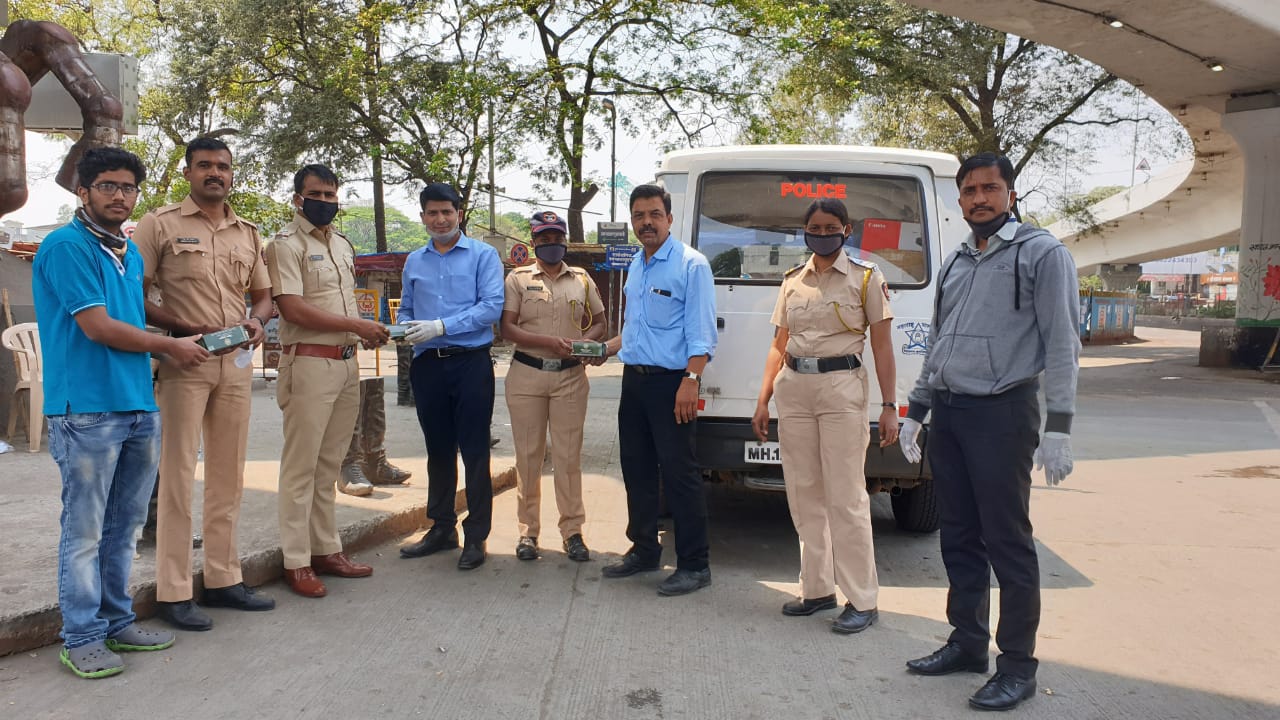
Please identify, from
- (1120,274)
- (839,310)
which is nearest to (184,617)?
(839,310)

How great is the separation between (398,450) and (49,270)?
4919mm

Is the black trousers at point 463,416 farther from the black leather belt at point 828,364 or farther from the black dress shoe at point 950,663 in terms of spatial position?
the black dress shoe at point 950,663

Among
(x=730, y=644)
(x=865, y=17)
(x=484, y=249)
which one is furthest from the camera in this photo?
(x=865, y=17)

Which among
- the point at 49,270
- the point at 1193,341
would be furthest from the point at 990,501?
the point at 1193,341

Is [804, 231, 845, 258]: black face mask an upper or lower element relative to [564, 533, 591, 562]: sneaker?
upper

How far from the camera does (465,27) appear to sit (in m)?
20.1

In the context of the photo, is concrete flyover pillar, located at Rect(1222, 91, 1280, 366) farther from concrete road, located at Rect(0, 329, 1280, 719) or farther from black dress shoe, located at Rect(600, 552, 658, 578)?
black dress shoe, located at Rect(600, 552, 658, 578)

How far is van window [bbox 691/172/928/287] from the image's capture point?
544cm

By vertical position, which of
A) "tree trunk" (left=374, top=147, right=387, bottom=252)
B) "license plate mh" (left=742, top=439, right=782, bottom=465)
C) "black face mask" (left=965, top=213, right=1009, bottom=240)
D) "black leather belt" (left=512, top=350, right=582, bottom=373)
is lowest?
"license plate mh" (left=742, top=439, right=782, bottom=465)

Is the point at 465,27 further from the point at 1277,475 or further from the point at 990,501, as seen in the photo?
the point at 990,501

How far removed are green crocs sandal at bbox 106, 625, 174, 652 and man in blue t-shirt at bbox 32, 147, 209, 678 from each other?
0.09 metres

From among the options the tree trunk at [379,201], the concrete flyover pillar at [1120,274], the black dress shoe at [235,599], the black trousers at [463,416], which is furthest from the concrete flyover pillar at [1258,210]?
the concrete flyover pillar at [1120,274]

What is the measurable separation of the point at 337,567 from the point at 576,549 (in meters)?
1.28

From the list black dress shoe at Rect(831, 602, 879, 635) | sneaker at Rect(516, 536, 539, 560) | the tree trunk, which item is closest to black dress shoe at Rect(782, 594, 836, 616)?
black dress shoe at Rect(831, 602, 879, 635)
